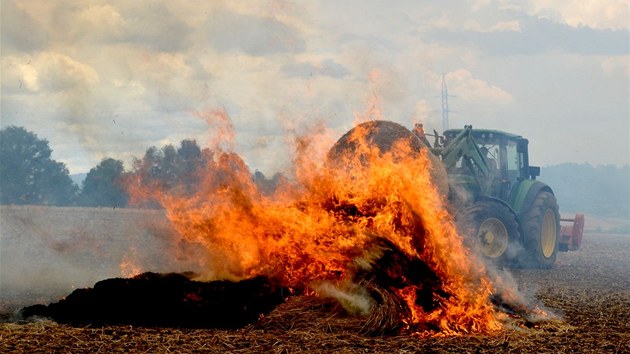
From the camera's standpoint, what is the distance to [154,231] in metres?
25.2

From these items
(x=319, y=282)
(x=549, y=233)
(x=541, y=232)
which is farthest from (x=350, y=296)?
(x=549, y=233)

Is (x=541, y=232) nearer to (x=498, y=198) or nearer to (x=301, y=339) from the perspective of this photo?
(x=498, y=198)

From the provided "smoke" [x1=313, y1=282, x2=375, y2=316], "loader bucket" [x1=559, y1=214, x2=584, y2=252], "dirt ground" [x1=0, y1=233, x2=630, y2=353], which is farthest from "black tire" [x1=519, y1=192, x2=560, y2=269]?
"smoke" [x1=313, y1=282, x2=375, y2=316]

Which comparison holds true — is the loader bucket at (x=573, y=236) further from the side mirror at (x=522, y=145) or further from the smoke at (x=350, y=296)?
the smoke at (x=350, y=296)

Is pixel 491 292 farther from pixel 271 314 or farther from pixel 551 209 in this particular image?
pixel 551 209

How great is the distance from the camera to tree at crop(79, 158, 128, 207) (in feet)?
110

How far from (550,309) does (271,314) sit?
5295mm

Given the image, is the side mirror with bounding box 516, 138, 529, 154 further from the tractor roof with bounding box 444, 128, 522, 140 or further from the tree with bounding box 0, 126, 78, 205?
the tree with bounding box 0, 126, 78, 205

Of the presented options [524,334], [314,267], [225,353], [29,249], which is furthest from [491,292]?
[29,249]

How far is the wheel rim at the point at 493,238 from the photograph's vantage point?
19.9 meters

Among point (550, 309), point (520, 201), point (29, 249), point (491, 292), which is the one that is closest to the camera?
point (491, 292)

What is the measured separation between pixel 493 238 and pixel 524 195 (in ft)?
7.45

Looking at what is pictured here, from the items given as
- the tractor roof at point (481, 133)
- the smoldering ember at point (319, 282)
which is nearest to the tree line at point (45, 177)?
the tractor roof at point (481, 133)

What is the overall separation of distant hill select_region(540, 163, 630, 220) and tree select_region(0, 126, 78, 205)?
82.9m
